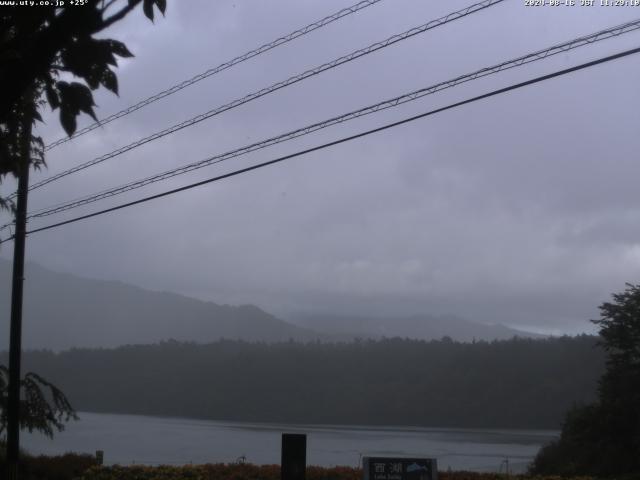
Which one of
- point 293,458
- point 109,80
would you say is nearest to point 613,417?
point 293,458

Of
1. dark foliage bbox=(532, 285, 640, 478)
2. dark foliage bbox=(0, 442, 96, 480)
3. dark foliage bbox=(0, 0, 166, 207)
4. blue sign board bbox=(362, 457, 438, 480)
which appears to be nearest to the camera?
dark foliage bbox=(0, 0, 166, 207)

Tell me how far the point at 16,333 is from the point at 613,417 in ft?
65.5

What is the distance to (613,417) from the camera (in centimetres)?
2736

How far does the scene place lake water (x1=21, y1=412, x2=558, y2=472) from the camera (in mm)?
28844

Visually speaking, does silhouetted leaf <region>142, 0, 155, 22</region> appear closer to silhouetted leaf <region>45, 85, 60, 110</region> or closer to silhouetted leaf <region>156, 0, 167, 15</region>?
silhouetted leaf <region>156, 0, 167, 15</region>

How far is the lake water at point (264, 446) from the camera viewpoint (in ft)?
94.6

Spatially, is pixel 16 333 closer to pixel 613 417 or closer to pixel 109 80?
pixel 109 80

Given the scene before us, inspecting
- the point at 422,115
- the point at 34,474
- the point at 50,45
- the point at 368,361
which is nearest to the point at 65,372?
the point at 368,361

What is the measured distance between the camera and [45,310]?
11119 cm

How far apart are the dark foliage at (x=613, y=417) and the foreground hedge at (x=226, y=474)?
11.4 metres

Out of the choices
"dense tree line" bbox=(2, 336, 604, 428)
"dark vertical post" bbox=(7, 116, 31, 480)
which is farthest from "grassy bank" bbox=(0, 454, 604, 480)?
"dense tree line" bbox=(2, 336, 604, 428)

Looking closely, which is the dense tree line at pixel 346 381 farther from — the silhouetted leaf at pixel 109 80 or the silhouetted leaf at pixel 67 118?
the silhouetted leaf at pixel 67 118

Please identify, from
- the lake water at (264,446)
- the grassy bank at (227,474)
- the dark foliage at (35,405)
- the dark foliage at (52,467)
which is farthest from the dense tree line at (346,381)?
the dark foliage at (35,405)

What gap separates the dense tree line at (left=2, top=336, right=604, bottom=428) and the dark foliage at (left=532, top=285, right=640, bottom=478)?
26128 mm
